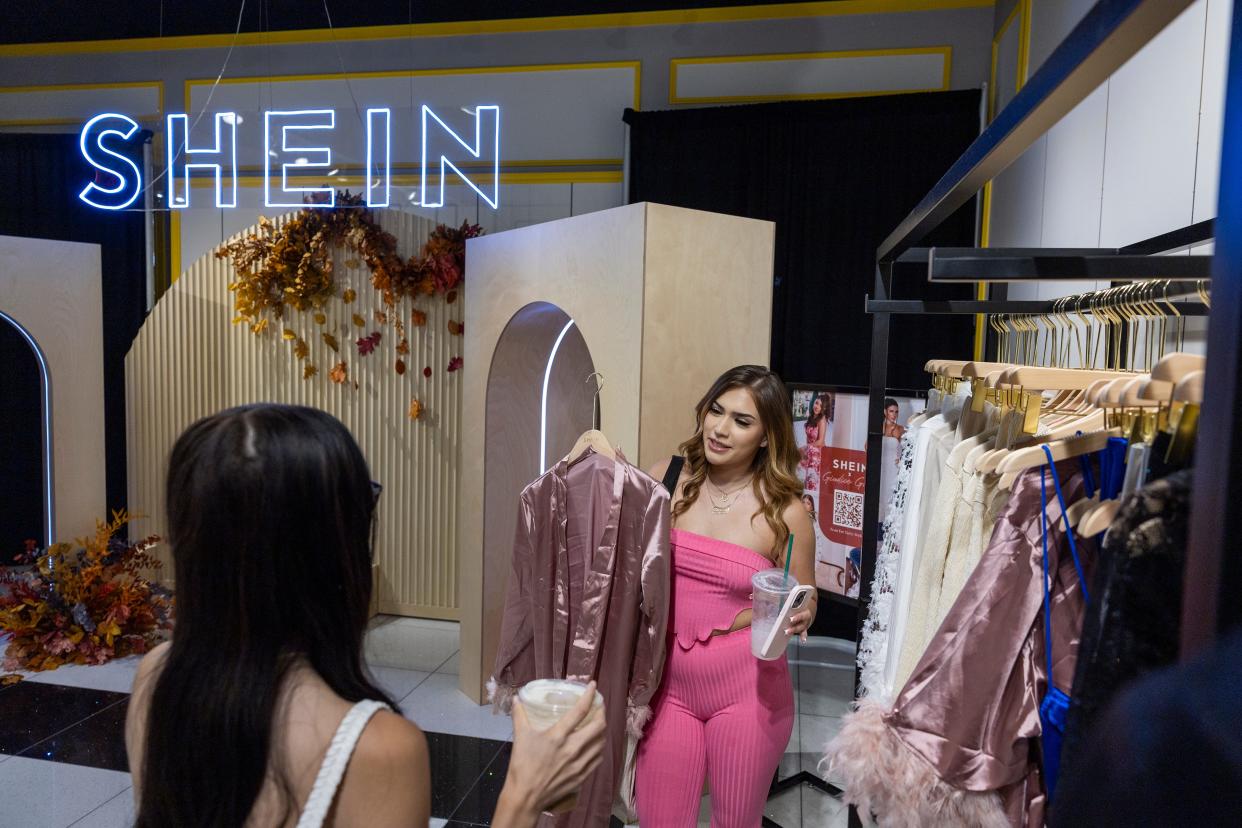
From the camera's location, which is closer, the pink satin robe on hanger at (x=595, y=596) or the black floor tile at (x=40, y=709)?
the pink satin robe on hanger at (x=595, y=596)

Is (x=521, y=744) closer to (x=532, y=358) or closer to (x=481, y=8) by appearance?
(x=532, y=358)

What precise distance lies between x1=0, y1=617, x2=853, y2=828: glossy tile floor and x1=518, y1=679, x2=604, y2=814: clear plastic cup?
174 centimetres

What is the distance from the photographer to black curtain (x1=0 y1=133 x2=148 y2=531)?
18.5ft

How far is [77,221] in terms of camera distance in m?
5.74

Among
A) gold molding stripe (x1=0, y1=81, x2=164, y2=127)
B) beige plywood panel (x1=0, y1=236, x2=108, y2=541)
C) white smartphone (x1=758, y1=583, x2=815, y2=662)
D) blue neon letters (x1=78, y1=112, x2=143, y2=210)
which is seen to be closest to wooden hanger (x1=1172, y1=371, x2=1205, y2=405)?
white smartphone (x1=758, y1=583, x2=815, y2=662)

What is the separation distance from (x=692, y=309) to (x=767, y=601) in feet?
3.67

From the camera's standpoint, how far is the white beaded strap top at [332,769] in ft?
2.76

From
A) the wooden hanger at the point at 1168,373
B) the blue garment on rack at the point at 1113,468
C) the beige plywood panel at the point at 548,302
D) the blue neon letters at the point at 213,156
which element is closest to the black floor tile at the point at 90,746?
the beige plywood panel at the point at 548,302

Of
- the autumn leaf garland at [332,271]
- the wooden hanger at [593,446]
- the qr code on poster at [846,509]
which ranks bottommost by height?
the qr code on poster at [846,509]

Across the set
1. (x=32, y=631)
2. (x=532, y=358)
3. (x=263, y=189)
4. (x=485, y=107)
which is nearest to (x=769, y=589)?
(x=532, y=358)

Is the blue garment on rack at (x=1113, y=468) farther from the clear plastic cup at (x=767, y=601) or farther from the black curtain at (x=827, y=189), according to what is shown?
the black curtain at (x=827, y=189)

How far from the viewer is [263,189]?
4336 mm

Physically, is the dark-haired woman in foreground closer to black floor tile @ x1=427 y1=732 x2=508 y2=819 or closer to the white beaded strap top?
the white beaded strap top

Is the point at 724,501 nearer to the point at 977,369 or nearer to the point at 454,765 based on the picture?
the point at 977,369
